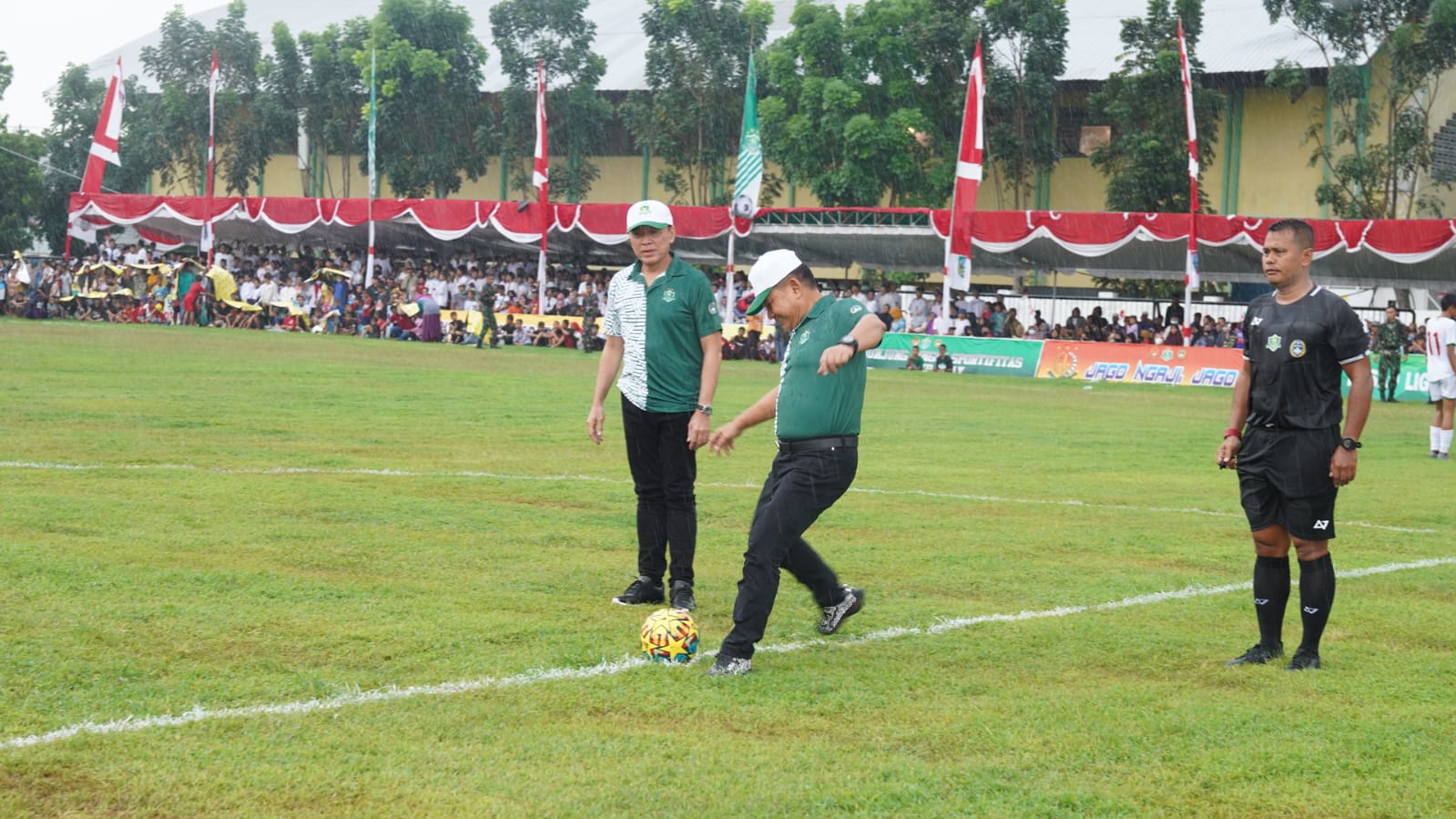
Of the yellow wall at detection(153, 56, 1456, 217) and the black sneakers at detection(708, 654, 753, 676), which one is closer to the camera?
the black sneakers at detection(708, 654, 753, 676)

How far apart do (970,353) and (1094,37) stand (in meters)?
19.9

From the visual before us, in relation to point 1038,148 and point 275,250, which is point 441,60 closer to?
point 275,250

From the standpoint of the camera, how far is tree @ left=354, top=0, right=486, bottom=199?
5831cm

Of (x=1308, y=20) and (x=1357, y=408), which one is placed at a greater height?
(x=1308, y=20)

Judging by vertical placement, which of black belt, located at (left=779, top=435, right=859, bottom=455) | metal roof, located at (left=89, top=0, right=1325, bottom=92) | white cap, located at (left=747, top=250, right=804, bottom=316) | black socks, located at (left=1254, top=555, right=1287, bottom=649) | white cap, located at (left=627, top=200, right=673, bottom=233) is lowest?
black socks, located at (left=1254, top=555, right=1287, bottom=649)

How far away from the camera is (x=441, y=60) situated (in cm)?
5753

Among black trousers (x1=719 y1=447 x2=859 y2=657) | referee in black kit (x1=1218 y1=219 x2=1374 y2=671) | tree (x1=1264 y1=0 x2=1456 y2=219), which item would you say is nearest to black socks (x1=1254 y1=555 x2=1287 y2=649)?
referee in black kit (x1=1218 y1=219 x2=1374 y2=671)

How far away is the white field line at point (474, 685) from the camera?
5.28 metres

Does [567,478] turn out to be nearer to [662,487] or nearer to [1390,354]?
[662,487]

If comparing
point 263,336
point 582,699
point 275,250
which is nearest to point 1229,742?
point 582,699

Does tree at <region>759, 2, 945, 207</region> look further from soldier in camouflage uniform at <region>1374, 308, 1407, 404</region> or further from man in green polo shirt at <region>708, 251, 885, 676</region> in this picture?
man in green polo shirt at <region>708, 251, 885, 676</region>

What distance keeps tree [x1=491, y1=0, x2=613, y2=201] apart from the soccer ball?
169 feet

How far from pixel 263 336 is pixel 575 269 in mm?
14206

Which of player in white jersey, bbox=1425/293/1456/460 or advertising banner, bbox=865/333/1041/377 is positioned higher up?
player in white jersey, bbox=1425/293/1456/460
